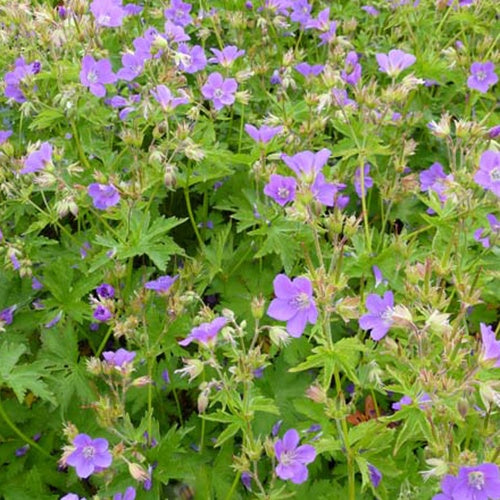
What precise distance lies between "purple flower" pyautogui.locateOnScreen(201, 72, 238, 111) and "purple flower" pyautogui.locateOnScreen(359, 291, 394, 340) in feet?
4.40

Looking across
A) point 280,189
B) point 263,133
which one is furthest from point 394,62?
point 280,189

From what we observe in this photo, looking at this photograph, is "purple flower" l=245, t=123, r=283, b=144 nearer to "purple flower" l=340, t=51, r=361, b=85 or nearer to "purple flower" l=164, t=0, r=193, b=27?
"purple flower" l=340, t=51, r=361, b=85

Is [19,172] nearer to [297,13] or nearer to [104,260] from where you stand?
[104,260]

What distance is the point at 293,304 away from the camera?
82.9 inches

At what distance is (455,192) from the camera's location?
234cm

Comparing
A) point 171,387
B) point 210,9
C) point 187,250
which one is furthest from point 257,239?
point 210,9

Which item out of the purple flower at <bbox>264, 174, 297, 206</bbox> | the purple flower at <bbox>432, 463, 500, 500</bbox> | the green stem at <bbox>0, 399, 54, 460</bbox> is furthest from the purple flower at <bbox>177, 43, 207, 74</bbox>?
the purple flower at <bbox>432, 463, 500, 500</bbox>

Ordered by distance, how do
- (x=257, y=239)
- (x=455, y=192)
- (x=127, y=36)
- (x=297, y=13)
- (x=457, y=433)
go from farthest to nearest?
1. (x=297, y=13)
2. (x=127, y=36)
3. (x=257, y=239)
4. (x=457, y=433)
5. (x=455, y=192)

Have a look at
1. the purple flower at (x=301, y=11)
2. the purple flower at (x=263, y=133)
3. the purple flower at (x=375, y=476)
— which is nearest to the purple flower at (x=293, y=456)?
the purple flower at (x=375, y=476)

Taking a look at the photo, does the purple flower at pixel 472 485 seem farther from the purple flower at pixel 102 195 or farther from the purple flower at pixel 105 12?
the purple flower at pixel 105 12

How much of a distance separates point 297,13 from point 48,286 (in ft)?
8.27

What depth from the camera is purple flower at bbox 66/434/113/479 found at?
2223 millimetres

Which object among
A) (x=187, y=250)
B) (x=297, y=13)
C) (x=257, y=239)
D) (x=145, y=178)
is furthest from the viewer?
(x=297, y=13)

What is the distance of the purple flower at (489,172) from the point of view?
7.17 feet
